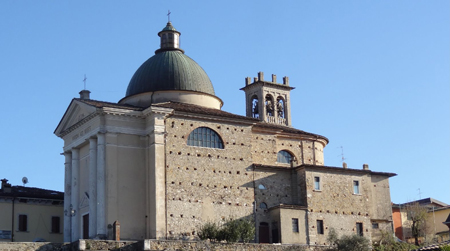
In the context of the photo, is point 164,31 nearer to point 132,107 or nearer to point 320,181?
point 132,107

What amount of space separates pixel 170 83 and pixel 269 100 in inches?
460

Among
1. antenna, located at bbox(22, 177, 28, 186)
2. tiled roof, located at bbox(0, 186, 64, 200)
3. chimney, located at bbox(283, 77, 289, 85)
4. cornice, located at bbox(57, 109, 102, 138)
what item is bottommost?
tiled roof, located at bbox(0, 186, 64, 200)

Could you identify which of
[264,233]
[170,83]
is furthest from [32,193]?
[264,233]

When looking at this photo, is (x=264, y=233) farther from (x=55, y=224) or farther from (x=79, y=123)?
(x=55, y=224)

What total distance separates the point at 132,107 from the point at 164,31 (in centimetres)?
911

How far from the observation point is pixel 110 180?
47406 mm

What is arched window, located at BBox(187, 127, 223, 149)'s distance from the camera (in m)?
49.4

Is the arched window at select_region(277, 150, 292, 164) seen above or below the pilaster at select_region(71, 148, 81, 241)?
above

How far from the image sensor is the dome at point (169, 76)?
52594mm

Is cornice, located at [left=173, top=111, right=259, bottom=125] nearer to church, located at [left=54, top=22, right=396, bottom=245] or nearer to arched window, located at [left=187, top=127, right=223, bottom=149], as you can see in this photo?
church, located at [left=54, top=22, right=396, bottom=245]

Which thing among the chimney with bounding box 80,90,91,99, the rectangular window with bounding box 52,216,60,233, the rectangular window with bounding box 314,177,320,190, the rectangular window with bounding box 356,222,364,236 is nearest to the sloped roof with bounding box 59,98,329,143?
the chimney with bounding box 80,90,91,99

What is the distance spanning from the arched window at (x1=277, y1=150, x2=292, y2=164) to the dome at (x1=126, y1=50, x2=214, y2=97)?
6.40 meters

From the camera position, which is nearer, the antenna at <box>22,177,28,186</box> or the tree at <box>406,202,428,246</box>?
the antenna at <box>22,177,28,186</box>

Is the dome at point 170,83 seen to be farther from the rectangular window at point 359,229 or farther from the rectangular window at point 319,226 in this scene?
the rectangular window at point 359,229
